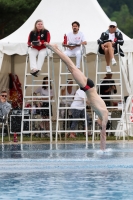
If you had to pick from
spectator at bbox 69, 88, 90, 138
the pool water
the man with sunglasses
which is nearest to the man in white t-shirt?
spectator at bbox 69, 88, 90, 138

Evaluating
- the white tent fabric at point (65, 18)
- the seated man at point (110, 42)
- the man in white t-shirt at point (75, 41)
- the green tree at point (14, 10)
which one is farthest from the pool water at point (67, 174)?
the green tree at point (14, 10)

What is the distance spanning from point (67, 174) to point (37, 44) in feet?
36.1

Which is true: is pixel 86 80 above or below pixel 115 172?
above

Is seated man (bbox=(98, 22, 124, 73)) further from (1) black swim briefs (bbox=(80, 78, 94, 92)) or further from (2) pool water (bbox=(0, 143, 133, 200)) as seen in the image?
(1) black swim briefs (bbox=(80, 78, 94, 92))

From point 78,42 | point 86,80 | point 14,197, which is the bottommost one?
point 14,197

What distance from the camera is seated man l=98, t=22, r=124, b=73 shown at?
2252 cm

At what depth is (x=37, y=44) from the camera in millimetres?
22750

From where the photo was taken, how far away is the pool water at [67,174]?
9.70 m

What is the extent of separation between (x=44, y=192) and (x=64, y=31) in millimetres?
16637

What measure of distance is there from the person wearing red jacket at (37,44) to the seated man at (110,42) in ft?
4.94

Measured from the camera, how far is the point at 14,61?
1128 inches

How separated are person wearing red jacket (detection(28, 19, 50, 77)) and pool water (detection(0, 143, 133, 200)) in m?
5.44

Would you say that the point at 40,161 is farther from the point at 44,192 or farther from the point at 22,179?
the point at 44,192

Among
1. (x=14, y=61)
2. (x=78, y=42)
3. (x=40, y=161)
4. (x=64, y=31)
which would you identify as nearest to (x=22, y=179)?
(x=40, y=161)
